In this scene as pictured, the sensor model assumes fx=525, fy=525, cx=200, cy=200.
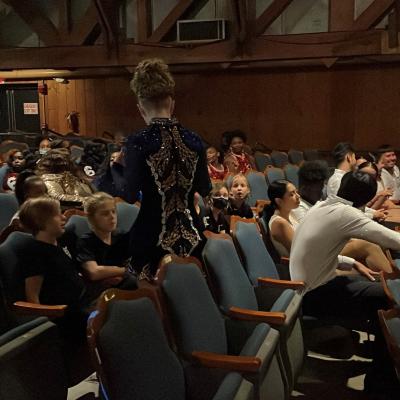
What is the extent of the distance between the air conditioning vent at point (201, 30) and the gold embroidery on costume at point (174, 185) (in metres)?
6.65

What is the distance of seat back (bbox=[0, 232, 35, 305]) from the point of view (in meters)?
2.40

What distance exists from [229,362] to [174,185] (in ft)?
2.46

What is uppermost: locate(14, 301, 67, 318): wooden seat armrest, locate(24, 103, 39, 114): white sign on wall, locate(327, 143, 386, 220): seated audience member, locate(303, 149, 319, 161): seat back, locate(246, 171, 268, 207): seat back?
locate(24, 103, 39, 114): white sign on wall

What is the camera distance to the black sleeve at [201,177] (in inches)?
87.7

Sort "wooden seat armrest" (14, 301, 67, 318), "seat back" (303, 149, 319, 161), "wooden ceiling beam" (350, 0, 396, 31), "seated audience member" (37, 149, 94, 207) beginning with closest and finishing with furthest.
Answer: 1. "wooden seat armrest" (14, 301, 67, 318)
2. "seated audience member" (37, 149, 94, 207)
3. "wooden ceiling beam" (350, 0, 396, 31)
4. "seat back" (303, 149, 319, 161)

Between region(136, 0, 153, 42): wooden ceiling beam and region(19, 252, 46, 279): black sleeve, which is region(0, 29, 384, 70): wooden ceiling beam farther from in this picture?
region(19, 252, 46, 279): black sleeve

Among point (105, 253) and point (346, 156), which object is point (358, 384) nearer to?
point (105, 253)

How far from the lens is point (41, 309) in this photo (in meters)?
2.30

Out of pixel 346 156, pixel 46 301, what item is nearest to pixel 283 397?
pixel 46 301

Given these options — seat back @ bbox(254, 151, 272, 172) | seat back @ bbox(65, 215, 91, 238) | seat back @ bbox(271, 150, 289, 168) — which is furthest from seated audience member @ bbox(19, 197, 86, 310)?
seat back @ bbox(271, 150, 289, 168)

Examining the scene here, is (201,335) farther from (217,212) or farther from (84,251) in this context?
(217,212)

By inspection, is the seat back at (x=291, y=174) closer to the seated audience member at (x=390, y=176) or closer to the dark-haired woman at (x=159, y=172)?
the seated audience member at (x=390, y=176)

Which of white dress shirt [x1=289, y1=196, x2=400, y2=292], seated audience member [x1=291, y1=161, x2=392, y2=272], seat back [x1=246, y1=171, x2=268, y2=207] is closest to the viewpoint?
white dress shirt [x1=289, y1=196, x2=400, y2=292]

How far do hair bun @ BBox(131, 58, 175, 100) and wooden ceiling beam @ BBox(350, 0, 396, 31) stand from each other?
247 inches
